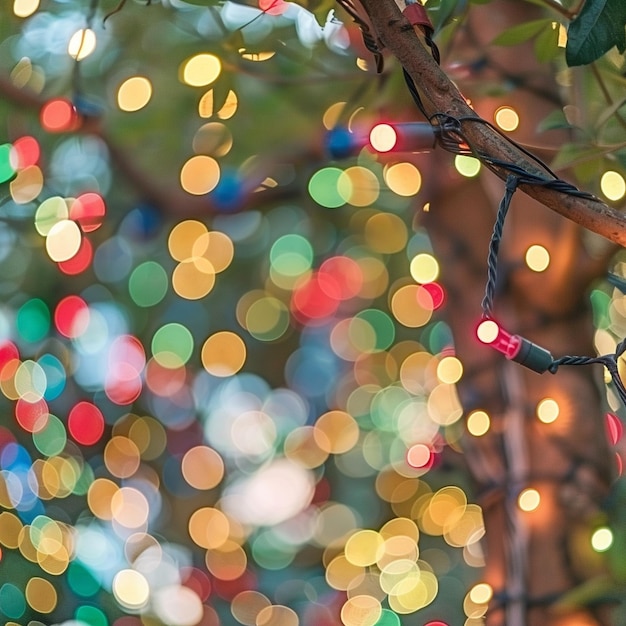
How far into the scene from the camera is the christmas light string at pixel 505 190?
1.35 ft

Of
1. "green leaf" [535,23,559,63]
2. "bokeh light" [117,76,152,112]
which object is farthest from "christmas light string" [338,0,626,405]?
"bokeh light" [117,76,152,112]

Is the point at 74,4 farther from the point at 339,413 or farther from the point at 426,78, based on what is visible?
the point at 339,413

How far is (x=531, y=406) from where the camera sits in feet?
3.08

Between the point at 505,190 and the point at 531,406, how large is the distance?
0.54 metres

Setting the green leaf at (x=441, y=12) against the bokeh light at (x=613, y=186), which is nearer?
the green leaf at (x=441, y=12)

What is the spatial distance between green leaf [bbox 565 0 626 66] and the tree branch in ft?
0.37

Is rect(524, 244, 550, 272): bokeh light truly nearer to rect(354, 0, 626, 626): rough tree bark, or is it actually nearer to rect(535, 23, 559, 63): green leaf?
rect(354, 0, 626, 626): rough tree bark

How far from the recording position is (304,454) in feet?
7.37

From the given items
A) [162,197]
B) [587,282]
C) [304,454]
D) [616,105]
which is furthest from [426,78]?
[304,454]

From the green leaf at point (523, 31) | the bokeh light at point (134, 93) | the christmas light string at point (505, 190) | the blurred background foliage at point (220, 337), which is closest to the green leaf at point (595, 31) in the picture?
the christmas light string at point (505, 190)

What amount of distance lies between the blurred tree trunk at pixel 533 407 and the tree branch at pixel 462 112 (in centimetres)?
49

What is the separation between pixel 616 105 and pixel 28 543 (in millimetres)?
1265

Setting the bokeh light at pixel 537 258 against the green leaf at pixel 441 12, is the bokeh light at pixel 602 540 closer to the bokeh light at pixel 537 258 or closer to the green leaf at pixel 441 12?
the bokeh light at pixel 537 258

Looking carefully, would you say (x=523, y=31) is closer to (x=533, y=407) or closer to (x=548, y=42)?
(x=548, y=42)
